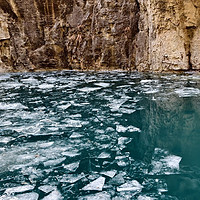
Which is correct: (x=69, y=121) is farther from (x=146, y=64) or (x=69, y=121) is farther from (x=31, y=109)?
(x=146, y=64)

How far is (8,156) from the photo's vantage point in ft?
4.97

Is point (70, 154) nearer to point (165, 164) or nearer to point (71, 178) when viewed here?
point (71, 178)

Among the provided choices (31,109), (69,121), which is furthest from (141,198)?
(31,109)

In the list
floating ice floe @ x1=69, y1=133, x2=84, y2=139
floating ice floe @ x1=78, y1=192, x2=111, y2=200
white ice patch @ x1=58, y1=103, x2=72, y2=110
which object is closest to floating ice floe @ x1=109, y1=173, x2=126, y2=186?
floating ice floe @ x1=78, y1=192, x2=111, y2=200

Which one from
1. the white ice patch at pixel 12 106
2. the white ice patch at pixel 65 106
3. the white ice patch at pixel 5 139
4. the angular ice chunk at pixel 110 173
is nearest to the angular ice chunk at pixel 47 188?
the angular ice chunk at pixel 110 173

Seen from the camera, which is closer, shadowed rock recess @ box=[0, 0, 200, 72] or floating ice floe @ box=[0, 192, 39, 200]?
floating ice floe @ box=[0, 192, 39, 200]

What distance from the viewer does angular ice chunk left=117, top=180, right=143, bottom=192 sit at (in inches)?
43.5

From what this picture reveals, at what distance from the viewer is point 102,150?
1.55 meters

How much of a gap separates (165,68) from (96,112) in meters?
3.69

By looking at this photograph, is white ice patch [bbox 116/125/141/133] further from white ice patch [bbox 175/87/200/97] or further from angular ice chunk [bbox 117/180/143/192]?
white ice patch [bbox 175/87/200/97]

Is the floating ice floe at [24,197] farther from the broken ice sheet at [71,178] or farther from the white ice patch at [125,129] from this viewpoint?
the white ice patch at [125,129]

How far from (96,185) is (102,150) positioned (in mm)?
427

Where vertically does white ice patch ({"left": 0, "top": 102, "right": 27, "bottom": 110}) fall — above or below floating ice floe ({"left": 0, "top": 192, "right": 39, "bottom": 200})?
above

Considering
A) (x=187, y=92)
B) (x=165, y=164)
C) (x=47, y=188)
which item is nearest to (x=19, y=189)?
(x=47, y=188)
